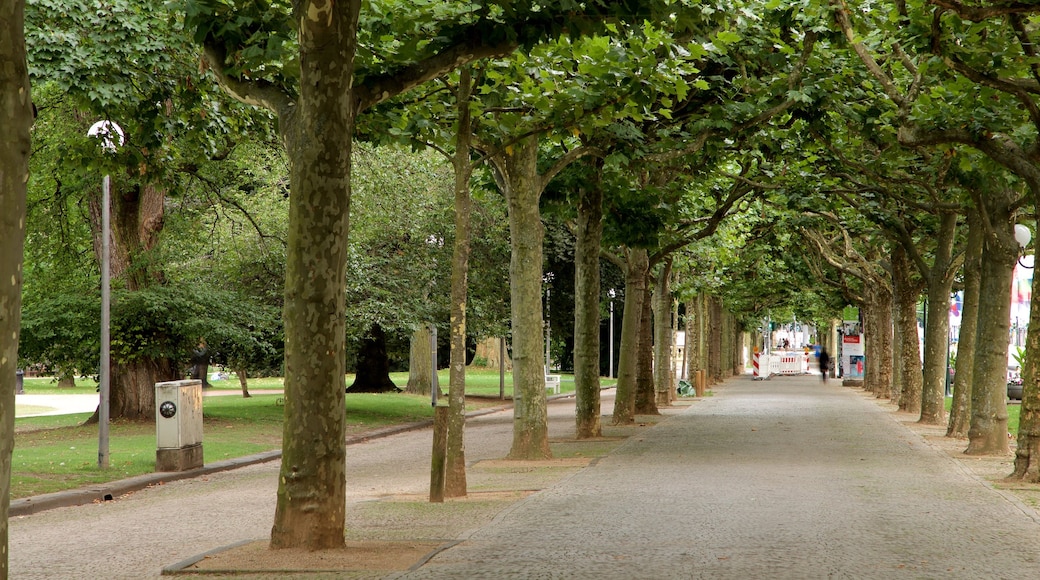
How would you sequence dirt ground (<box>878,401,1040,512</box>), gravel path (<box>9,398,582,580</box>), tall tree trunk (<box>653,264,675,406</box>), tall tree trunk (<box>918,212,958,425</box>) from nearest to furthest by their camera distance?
gravel path (<box>9,398,582,580</box>) → dirt ground (<box>878,401,1040,512</box>) → tall tree trunk (<box>918,212,958,425</box>) → tall tree trunk (<box>653,264,675,406</box>)

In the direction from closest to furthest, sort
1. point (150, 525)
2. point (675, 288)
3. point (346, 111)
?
point (346, 111) → point (150, 525) → point (675, 288)

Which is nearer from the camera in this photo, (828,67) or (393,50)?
(393,50)

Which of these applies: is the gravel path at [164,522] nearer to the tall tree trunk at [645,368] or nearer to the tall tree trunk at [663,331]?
the tall tree trunk at [645,368]

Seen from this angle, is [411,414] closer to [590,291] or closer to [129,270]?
[129,270]

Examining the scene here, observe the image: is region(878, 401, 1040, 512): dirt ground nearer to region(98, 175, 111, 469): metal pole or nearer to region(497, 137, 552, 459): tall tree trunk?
region(497, 137, 552, 459): tall tree trunk

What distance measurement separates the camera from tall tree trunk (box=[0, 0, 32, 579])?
4.51 m

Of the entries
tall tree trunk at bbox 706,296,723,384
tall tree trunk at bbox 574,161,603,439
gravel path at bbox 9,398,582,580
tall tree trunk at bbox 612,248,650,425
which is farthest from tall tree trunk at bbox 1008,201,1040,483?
tall tree trunk at bbox 706,296,723,384

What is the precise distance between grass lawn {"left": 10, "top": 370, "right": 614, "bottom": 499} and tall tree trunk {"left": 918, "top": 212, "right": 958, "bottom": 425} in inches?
484

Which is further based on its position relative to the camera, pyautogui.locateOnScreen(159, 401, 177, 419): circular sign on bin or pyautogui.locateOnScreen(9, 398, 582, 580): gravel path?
pyautogui.locateOnScreen(159, 401, 177, 419): circular sign on bin

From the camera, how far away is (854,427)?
2530cm

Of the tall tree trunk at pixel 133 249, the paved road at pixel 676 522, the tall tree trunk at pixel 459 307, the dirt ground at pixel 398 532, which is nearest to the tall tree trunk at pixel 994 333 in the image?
the paved road at pixel 676 522

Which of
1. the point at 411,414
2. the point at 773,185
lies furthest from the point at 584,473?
the point at 411,414

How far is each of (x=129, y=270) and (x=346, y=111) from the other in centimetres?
1613

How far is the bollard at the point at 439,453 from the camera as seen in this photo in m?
12.1
